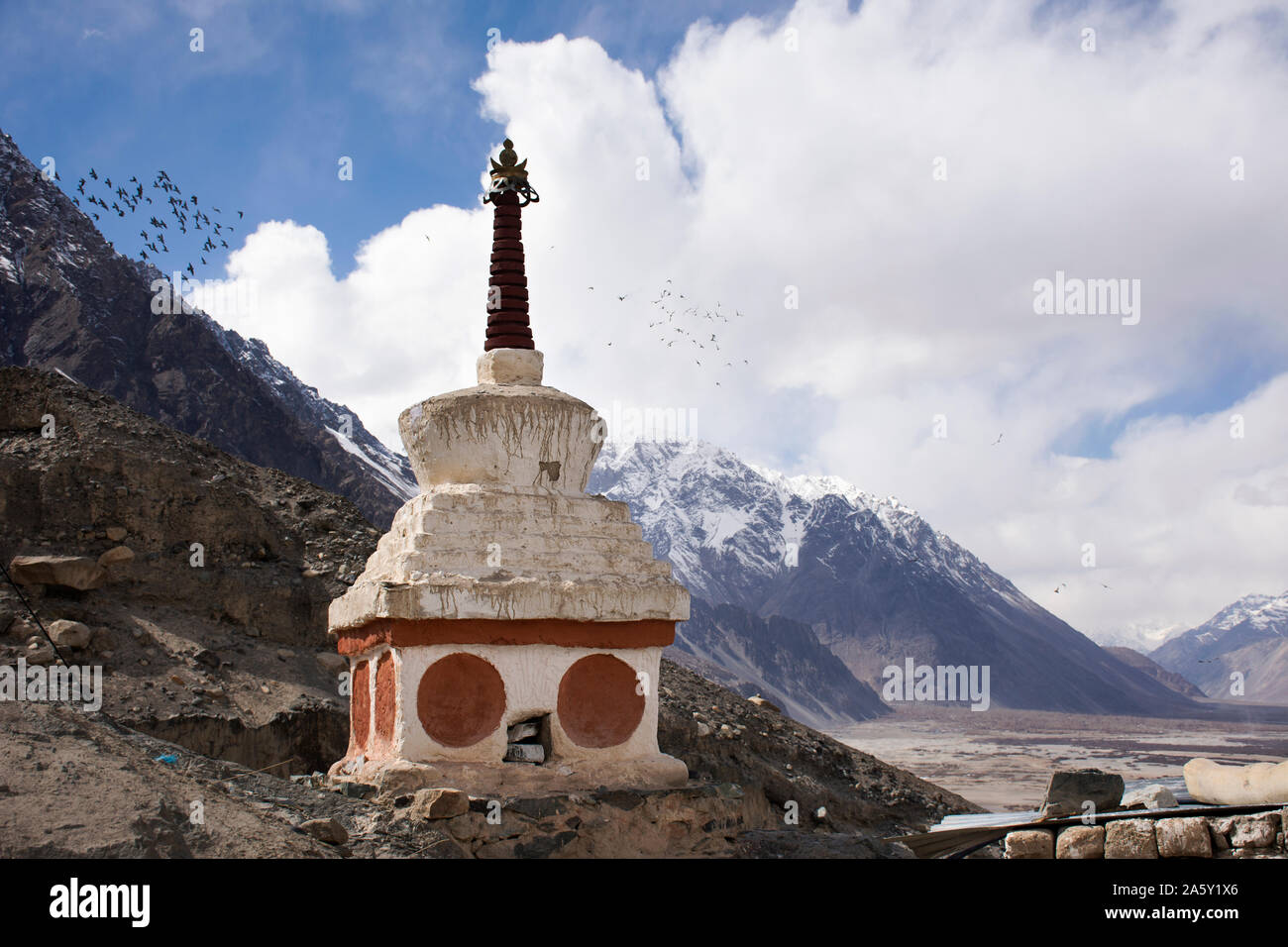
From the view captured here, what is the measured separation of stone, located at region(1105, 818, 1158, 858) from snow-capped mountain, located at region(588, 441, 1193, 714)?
105 metres

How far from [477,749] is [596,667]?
3.60 ft

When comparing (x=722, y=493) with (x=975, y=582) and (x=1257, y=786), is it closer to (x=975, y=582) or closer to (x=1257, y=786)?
(x=975, y=582)

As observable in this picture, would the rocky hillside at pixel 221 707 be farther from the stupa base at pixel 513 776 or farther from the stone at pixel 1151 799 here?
the stone at pixel 1151 799

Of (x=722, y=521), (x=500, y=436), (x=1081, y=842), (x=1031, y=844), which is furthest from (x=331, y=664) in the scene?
(x=722, y=521)

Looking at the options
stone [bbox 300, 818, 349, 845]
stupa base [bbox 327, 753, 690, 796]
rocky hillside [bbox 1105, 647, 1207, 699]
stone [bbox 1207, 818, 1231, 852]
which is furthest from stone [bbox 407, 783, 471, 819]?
rocky hillside [bbox 1105, 647, 1207, 699]

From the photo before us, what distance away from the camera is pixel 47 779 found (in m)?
6.67

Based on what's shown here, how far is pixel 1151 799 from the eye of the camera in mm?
9453

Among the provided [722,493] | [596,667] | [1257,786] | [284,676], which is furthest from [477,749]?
[722,493]

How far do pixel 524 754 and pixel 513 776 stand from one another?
233 millimetres

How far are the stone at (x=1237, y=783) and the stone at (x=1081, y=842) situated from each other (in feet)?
2.42

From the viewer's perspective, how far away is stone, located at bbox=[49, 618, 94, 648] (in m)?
18.5

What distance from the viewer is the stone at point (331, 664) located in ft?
70.6

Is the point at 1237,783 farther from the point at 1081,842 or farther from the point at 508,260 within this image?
the point at 508,260
